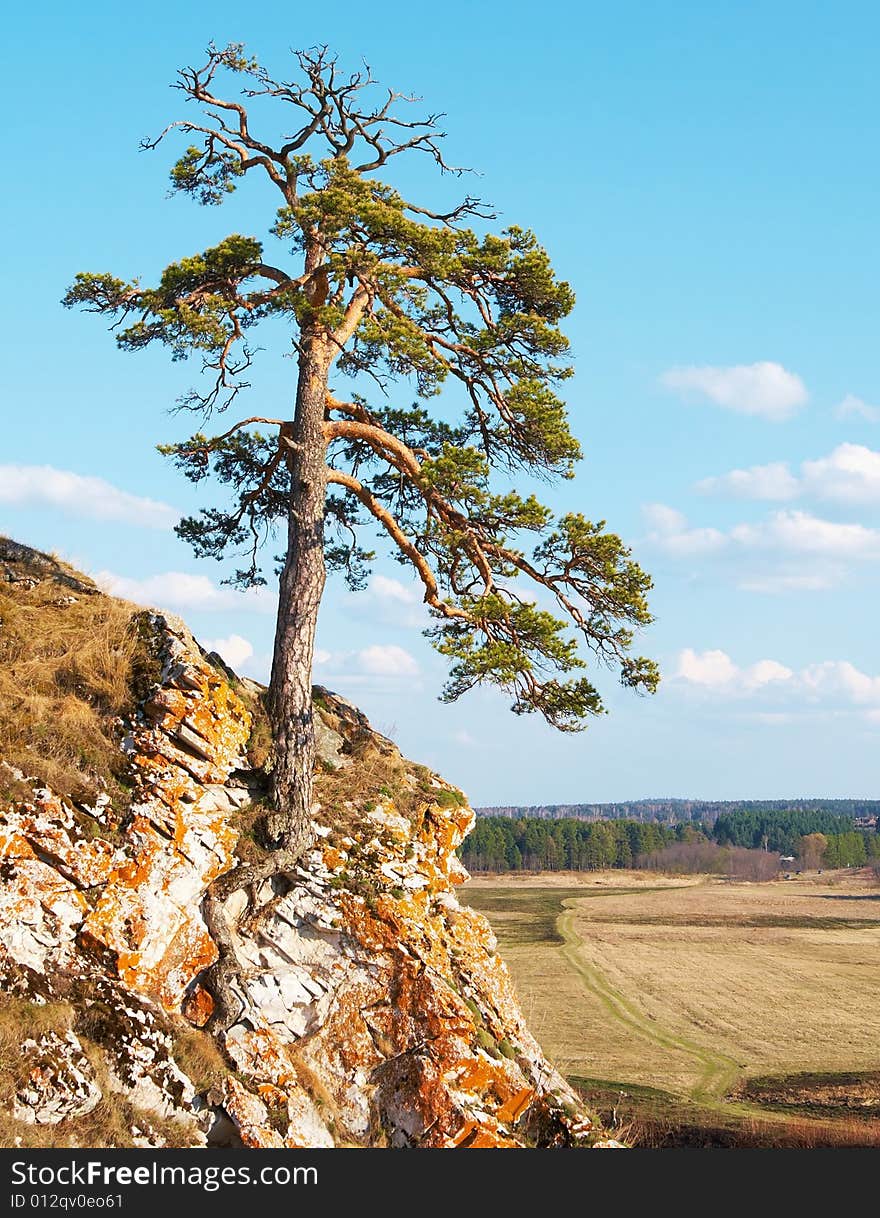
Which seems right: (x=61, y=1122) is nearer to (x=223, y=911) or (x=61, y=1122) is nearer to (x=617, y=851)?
(x=223, y=911)

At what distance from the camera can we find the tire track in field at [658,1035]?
29978 mm

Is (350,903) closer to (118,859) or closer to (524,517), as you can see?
(118,859)

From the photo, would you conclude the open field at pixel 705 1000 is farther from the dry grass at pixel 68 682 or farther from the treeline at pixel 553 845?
the treeline at pixel 553 845

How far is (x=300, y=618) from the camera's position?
53.8ft

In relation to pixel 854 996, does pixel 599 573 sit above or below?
above

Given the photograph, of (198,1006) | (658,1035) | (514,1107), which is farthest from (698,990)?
(198,1006)

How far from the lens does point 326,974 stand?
43.6 feet

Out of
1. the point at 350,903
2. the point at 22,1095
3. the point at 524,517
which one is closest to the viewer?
the point at 22,1095

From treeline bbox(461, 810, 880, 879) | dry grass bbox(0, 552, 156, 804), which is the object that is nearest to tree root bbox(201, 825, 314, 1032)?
dry grass bbox(0, 552, 156, 804)

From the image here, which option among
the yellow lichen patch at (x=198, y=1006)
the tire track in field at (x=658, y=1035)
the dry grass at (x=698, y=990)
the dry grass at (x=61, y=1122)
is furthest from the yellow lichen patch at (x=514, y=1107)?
the dry grass at (x=698, y=990)

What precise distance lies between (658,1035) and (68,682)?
30587 millimetres

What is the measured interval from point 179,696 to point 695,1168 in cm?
941

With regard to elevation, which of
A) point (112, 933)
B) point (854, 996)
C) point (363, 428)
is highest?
point (363, 428)

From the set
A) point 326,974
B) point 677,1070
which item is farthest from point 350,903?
point 677,1070
